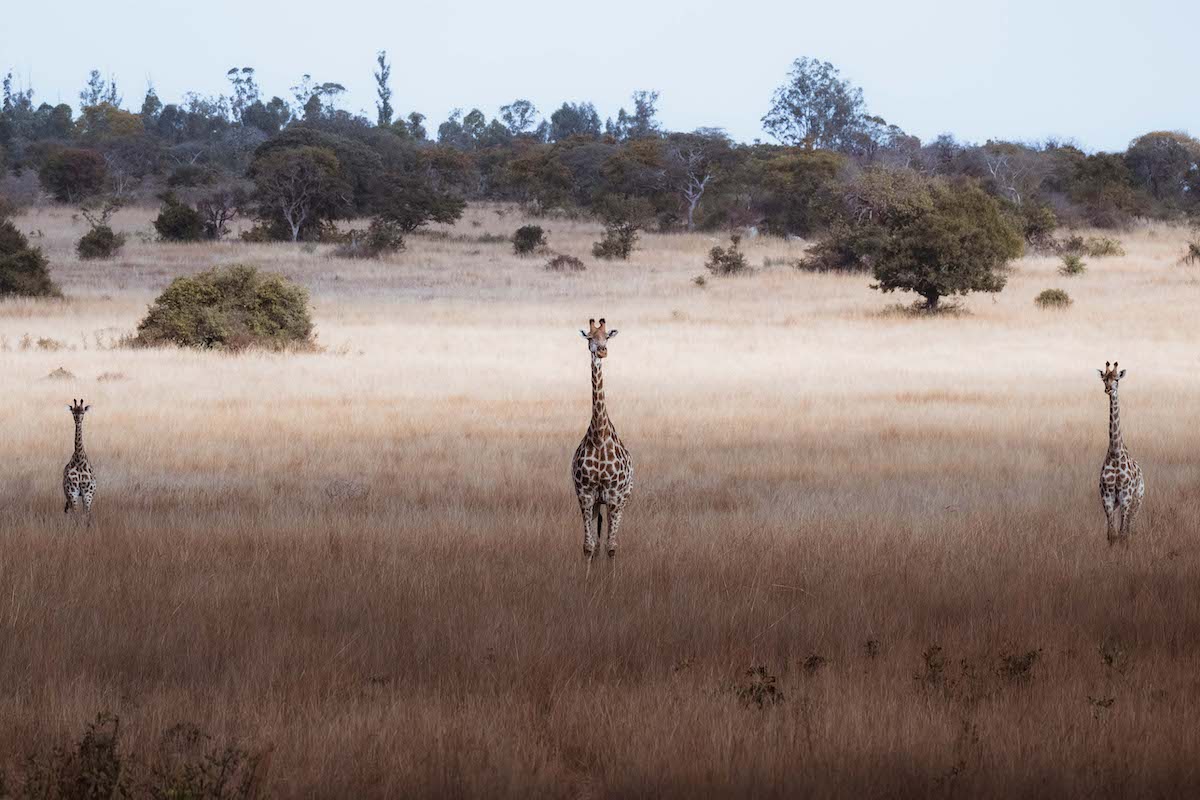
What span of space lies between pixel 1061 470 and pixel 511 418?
8.08 m

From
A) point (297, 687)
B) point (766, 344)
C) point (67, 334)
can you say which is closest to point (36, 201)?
point (67, 334)

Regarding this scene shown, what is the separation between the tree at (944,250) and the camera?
130 feet

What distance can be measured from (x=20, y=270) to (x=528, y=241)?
948 inches

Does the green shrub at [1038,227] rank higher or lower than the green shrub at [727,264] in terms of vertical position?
higher

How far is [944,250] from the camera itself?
1558 inches

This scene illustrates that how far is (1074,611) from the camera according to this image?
811 centimetres

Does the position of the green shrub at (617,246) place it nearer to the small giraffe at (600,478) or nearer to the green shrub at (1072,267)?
the green shrub at (1072,267)

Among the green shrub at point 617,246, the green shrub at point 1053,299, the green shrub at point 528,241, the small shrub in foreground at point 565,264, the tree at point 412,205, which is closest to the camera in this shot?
the green shrub at point 1053,299

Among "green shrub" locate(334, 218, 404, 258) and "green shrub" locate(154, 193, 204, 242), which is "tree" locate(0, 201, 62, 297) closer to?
"green shrub" locate(334, 218, 404, 258)

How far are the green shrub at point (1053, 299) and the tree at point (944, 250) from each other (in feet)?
4.10

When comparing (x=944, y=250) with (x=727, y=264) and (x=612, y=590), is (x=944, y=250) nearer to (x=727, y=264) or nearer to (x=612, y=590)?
(x=727, y=264)

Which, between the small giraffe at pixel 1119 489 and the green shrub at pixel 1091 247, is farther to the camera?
the green shrub at pixel 1091 247

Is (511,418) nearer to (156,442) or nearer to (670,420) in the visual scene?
(670,420)

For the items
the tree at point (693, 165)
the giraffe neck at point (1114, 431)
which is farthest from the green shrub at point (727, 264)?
the giraffe neck at point (1114, 431)
